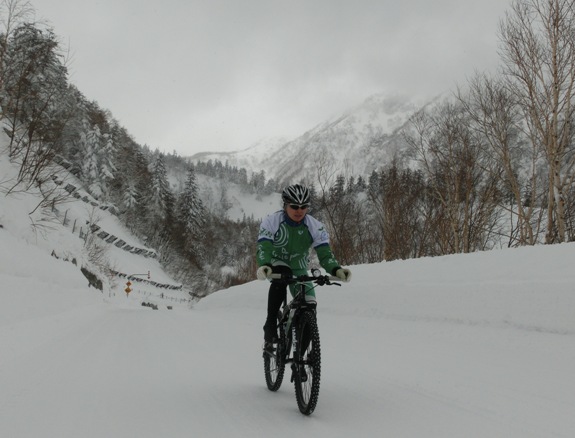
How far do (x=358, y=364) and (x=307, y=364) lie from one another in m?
2.63

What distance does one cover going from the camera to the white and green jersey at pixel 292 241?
4.05 m

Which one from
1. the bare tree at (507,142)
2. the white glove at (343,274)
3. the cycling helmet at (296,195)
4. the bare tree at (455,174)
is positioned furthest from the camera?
the bare tree at (455,174)

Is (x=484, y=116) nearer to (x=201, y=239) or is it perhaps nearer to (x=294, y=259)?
(x=294, y=259)

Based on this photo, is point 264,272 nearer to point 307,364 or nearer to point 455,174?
point 307,364

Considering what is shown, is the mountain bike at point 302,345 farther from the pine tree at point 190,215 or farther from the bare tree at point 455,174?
the pine tree at point 190,215

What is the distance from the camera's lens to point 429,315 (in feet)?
26.2

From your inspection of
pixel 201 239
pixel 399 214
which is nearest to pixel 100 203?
pixel 201 239

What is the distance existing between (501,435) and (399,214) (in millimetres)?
16361

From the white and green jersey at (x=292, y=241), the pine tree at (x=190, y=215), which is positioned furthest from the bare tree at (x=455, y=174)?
the pine tree at (x=190, y=215)

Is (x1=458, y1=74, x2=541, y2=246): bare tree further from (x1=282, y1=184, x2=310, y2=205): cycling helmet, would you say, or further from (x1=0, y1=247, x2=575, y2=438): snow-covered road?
(x1=282, y1=184, x2=310, y2=205): cycling helmet

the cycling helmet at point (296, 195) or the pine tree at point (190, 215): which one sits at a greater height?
the pine tree at point (190, 215)

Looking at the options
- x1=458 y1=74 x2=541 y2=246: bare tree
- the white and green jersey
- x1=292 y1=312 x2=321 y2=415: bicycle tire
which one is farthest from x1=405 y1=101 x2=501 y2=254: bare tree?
x1=292 y1=312 x2=321 y2=415: bicycle tire

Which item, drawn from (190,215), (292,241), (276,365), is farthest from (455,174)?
(190,215)

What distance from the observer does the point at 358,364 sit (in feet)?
18.8
